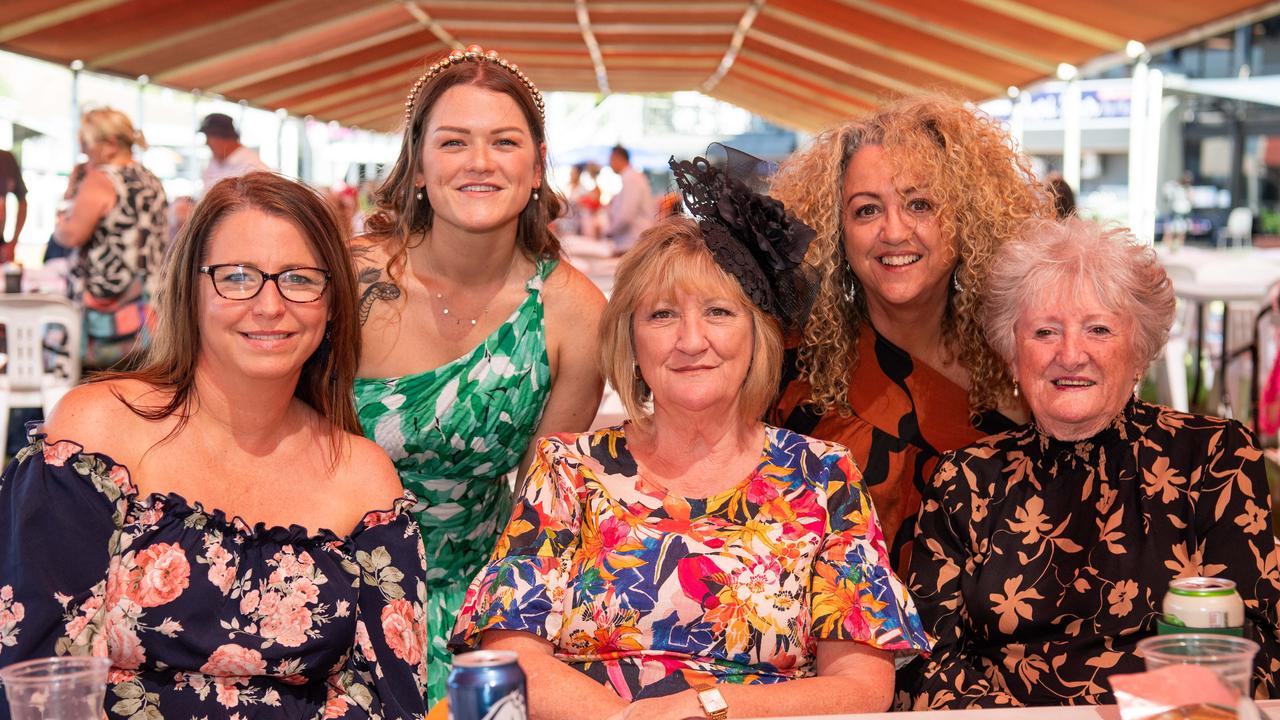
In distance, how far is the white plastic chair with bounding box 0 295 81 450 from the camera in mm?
6438

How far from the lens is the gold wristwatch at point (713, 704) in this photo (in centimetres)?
184

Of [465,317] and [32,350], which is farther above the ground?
[465,317]

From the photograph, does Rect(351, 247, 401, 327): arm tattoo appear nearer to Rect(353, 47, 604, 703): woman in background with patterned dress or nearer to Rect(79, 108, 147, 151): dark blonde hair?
Rect(353, 47, 604, 703): woman in background with patterned dress

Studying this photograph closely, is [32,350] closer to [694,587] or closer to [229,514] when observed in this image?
[229,514]

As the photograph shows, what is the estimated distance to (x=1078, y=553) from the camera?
87.7 inches

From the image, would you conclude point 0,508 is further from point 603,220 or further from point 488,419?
point 603,220

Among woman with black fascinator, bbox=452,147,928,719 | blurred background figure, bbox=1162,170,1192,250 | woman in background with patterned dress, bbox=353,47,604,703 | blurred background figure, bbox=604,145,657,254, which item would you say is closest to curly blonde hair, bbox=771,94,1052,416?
woman with black fascinator, bbox=452,147,928,719

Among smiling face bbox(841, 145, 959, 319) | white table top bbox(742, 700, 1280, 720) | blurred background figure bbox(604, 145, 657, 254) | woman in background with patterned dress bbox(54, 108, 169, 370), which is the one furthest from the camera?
blurred background figure bbox(604, 145, 657, 254)

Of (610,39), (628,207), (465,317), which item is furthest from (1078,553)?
(610,39)

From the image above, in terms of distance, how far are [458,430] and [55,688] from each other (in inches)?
58.7

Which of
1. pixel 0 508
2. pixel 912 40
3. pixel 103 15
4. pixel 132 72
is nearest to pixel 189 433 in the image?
pixel 0 508

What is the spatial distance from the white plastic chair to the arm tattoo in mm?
4276

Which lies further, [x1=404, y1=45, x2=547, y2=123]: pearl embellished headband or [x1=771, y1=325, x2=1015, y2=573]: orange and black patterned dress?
[x1=404, y1=45, x2=547, y2=123]: pearl embellished headband

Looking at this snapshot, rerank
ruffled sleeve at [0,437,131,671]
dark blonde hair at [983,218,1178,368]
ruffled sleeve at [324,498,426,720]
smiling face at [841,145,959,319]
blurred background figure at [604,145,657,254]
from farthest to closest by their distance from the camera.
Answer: blurred background figure at [604,145,657,254], smiling face at [841,145,959,319], dark blonde hair at [983,218,1178,368], ruffled sleeve at [324,498,426,720], ruffled sleeve at [0,437,131,671]
